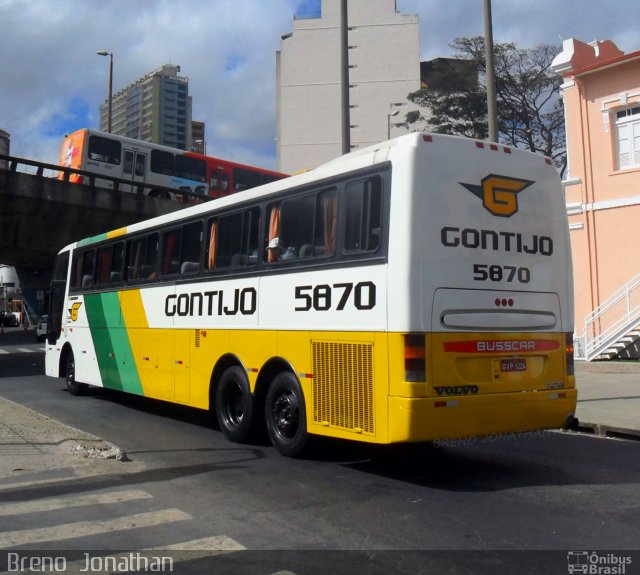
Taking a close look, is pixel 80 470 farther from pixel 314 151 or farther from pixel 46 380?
pixel 314 151

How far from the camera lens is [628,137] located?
2069 cm

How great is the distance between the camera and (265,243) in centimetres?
870

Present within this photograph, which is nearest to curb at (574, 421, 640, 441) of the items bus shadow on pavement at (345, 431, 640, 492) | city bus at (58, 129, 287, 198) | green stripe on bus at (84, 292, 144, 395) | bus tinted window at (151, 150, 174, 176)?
bus shadow on pavement at (345, 431, 640, 492)

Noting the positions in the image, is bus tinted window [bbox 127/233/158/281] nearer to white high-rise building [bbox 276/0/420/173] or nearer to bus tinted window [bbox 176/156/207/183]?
bus tinted window [bbox 176/156/207/183]

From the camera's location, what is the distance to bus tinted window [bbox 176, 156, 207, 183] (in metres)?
29.7

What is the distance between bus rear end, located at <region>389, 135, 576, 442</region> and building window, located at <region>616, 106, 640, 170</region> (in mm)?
14345

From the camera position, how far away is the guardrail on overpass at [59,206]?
22.2 meters

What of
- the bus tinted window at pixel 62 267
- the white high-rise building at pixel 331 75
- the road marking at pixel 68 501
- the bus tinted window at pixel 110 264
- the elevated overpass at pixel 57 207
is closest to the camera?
the road marking at pixel 68 501

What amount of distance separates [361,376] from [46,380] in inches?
544

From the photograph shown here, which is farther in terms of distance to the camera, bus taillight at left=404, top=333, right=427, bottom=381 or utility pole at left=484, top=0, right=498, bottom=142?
utility pole at left=484, top=0, right=498, bottom=142

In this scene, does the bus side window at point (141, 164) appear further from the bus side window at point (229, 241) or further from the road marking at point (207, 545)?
the road marking at point (207, 545)

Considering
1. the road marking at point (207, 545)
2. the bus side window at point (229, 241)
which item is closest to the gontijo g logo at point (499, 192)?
the bus side window at point (229, 241)

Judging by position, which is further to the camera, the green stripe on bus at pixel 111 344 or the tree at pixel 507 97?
the tree at pixel 507 97

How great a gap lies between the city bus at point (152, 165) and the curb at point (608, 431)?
63.6 ft
